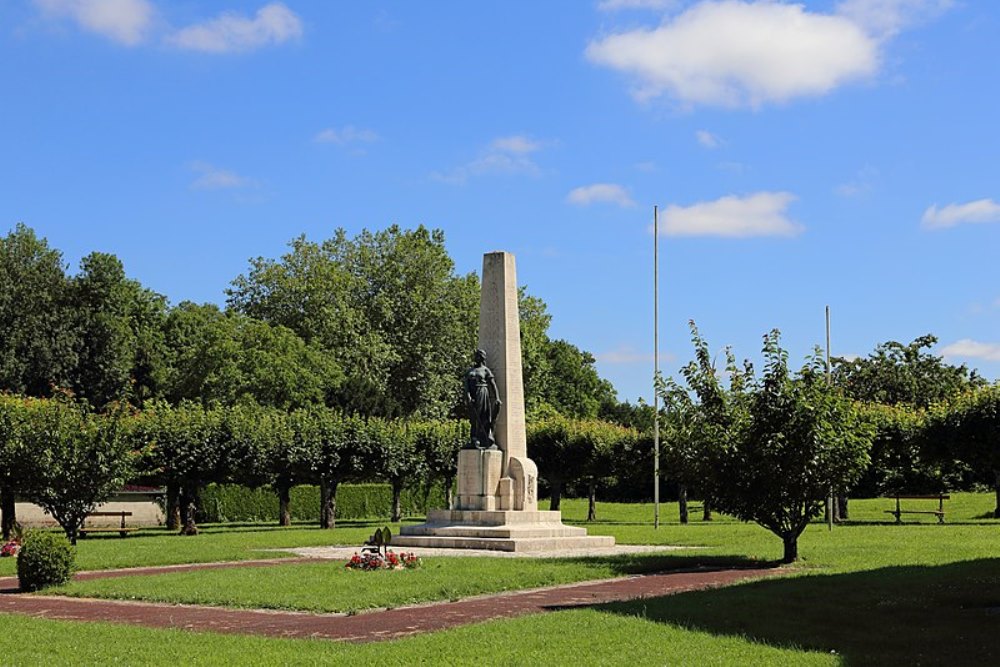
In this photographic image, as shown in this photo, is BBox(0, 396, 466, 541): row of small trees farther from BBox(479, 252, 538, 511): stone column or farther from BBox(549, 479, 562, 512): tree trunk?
BBox(479, 252, 538, 511): stone column

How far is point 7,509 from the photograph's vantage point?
1361 inches

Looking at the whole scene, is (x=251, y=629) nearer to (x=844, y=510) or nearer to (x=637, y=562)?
(x=637, y=562)

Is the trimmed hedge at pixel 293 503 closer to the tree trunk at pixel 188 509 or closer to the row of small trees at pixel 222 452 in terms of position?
the row of small trees at pixel 222 452

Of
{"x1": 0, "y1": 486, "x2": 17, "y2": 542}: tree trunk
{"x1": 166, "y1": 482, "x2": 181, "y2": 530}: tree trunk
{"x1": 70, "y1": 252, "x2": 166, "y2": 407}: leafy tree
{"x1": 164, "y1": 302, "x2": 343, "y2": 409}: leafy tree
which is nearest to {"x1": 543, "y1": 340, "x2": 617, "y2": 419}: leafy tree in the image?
{"x1": 164, "y1": 302, "x2": 343, "y2": 409}: leafy tree

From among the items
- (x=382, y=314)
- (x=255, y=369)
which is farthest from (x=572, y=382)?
(x=255, y=369)

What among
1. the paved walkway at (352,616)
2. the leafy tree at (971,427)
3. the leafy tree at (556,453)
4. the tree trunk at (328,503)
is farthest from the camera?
the leafy tree at (556,453)

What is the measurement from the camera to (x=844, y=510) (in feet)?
143

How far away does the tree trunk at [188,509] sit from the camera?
38125mm

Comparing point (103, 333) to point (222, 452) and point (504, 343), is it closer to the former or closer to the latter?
point (222, 452)

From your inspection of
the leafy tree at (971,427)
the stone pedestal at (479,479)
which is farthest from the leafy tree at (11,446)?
the leafy tree at (971,427)

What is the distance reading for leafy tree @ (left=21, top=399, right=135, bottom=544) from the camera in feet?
98.4

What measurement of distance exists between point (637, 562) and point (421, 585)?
6175mm

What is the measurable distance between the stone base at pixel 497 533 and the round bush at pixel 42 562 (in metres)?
10.1

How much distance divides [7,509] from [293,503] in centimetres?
1951
